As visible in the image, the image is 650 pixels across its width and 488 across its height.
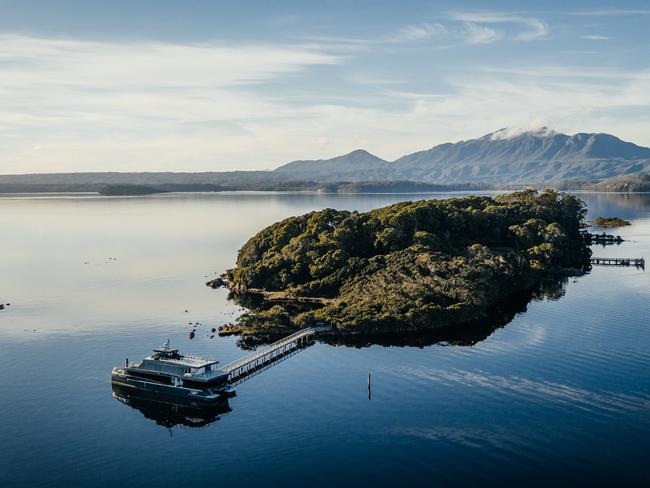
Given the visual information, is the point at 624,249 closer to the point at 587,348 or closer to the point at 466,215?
the point at 466,215

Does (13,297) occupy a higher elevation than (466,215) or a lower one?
lower

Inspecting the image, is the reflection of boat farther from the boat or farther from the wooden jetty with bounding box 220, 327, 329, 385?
the wooden jetty with bounding box 220, 327, 329, 385

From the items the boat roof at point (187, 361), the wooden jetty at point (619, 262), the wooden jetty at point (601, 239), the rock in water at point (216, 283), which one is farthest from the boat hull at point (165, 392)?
the wooden jetty at point (601, 239)

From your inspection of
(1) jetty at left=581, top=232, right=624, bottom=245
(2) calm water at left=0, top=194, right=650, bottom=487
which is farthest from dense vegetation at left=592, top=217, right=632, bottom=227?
(2) calm water at left=0, top=194, right=650, bottom=487

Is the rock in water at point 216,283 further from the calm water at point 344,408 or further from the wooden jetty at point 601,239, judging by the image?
the wooden jetty at point 601,239

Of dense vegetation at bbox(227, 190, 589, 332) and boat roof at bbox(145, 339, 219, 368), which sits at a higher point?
dense vegetation at bbox(227, 190, 589, 332)

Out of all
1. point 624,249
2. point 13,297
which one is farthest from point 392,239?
point 624,249

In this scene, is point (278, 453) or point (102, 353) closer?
point (278, 453)
